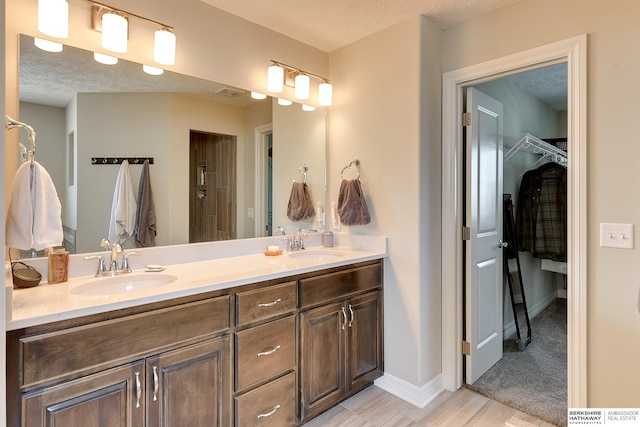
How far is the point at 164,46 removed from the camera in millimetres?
1795

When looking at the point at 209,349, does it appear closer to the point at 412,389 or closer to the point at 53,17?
the point at 412,389

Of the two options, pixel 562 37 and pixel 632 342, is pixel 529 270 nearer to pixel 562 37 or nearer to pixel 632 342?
pixel 632 342

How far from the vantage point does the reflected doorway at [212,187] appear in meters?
2.08

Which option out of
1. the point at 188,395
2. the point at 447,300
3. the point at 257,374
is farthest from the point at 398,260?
the point at 188,395

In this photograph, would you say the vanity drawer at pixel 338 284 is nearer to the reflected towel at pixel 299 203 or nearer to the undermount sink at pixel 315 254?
the undermount sink at pixel 315 254

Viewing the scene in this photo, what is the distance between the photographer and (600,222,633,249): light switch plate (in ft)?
5.35

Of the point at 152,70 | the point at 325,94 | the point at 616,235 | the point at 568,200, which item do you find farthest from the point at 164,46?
the point at 616,235

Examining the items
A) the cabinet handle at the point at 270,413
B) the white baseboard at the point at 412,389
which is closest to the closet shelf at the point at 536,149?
the white baseboard at the point at 412,389

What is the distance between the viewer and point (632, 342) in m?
1.64

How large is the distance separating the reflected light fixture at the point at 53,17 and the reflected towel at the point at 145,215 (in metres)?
0.68

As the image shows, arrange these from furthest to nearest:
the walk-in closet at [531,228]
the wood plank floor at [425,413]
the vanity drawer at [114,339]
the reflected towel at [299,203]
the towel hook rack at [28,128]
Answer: the walk-in closet at [531,228]
the reflected towel at [299,203]
the wood plank floor at [425,413]
the towel hook rack at [28,128]
the vanity drawer at [114,339]

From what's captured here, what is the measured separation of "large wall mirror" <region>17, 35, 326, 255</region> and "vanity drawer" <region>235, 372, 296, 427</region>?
92cm

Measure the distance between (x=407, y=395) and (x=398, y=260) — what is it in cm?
86

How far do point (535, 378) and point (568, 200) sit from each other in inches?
54.5
